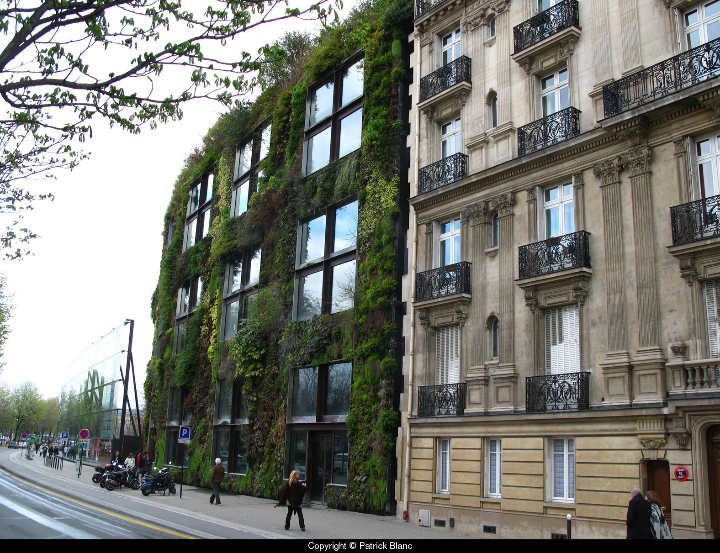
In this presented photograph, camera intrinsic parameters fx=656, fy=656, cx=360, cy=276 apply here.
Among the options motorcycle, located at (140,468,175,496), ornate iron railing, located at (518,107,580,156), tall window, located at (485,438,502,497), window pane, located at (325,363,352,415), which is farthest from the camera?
motorcycle, located at (140,468,175,496)

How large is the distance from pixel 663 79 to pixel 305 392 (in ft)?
56.0

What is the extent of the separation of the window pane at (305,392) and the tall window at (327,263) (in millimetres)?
2358

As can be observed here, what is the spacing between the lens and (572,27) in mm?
18172

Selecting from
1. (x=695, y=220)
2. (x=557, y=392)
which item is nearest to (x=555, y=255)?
(x=557, y=392)

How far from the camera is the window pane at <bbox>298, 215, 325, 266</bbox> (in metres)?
27.6

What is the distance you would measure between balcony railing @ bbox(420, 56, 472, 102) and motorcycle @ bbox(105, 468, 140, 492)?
68.0 feet

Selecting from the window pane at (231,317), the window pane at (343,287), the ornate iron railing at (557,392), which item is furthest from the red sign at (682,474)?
the window pane at (231,317)

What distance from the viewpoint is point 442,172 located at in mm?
21672

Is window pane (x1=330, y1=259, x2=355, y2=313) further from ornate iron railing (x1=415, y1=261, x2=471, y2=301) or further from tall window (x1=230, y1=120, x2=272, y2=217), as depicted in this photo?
tall window (x1=230, y1=120, x2=272, y2=217)

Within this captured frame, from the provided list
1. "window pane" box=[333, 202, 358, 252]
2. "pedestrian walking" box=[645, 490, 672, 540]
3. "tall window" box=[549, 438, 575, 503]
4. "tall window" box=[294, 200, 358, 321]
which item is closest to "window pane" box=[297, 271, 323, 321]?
"tall window" box=[294, 200, 358, 321]

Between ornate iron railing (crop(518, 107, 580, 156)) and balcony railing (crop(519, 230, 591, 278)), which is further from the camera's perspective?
ornate iron railing (crop(518, 107, 580, 156))

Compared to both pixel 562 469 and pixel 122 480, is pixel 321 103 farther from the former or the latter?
pixel 562 469

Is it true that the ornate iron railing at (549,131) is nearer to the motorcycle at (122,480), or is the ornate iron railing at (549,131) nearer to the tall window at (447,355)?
the tall window at (447,355)

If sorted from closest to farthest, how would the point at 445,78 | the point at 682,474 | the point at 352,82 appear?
the point at 682,474 → the point at 445,78 → the point at 352,82
